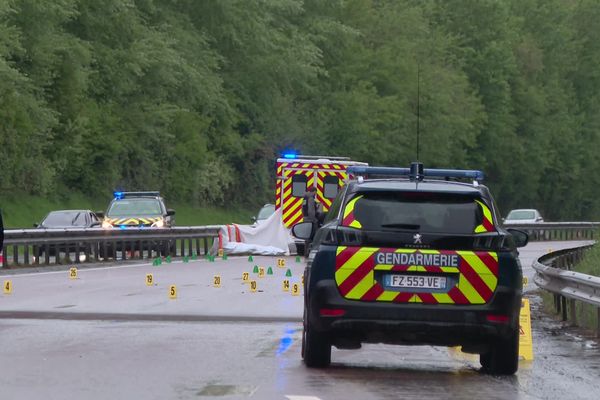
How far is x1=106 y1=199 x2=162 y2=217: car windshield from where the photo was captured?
3788 cm

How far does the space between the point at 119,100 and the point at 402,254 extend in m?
42.2

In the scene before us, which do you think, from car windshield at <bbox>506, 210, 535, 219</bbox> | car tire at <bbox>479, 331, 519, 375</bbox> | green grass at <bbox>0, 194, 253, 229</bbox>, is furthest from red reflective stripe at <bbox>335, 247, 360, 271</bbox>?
car windshield at <bbox>506, 210, 535, 219</bbox>

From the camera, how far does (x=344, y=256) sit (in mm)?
11734

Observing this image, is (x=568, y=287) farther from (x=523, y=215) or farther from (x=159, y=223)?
(x=523, y=215)

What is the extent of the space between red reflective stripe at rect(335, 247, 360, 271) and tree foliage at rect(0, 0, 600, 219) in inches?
1111

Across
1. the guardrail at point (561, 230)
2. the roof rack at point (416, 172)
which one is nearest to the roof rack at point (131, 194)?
the guardrail at point (561, 230)

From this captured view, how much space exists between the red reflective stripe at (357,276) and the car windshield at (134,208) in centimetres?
2638

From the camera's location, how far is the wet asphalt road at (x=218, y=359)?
10.8 meters

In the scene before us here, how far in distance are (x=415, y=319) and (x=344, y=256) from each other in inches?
→ 29.9

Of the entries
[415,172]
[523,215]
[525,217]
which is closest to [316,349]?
[415,172]

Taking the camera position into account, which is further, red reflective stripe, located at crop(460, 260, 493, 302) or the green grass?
the green grass

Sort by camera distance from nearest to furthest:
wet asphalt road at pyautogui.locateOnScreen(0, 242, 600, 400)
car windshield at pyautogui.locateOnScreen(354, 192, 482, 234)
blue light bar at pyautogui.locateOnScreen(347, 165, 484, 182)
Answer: wet asphalt road at pyautogui.locateOnScreen(0, 242, 600, 400)
car windshield at pyautogui.locateOnScreen(354, 192, 482, 234)
blue light bar at pyautogui.locateOnScreen(347, 165, 484, 182)

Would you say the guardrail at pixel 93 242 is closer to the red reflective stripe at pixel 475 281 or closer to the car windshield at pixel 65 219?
the car windshield at pixel 65 219

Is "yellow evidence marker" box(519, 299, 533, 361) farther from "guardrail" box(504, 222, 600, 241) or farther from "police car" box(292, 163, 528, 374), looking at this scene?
"guardrail" box(504, 222, 600, 241)
